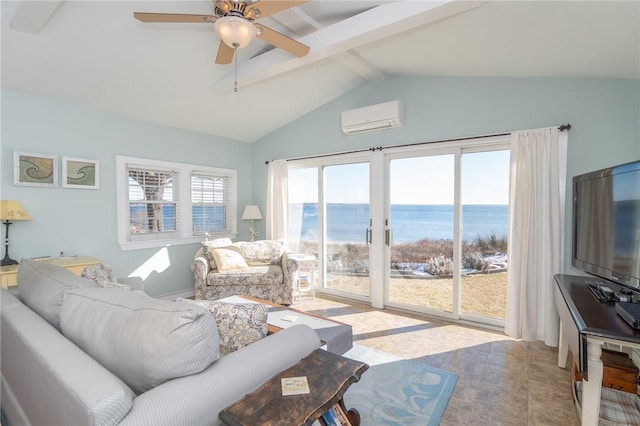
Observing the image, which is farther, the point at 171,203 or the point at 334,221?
the point at 334,221

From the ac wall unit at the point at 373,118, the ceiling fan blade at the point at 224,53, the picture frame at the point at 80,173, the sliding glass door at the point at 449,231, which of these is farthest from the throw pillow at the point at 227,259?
the ceiling fan blade at the point at 224,53

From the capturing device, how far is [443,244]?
3.75 m

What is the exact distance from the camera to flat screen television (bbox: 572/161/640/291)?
5.99 ft

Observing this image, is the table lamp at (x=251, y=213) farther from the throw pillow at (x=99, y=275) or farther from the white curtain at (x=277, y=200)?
the throw pillow at (x=99, y=275)

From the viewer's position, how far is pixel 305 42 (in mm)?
2846

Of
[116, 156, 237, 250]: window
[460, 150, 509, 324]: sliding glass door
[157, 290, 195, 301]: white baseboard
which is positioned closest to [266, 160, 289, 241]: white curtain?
[116, 156, 237, 250]: window

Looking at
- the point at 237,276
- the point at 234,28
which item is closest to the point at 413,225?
the point at 237,276

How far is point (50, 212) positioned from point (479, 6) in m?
Result: 4.43

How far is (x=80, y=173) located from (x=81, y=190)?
0.20 m

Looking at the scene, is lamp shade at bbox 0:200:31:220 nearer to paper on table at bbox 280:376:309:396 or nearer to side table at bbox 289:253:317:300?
side table at bbox 289:253:317:300

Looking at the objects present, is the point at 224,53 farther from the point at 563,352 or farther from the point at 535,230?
the point at 563,352

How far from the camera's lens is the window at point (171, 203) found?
13.0ft

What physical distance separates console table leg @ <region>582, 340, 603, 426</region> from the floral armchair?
3.01 metres

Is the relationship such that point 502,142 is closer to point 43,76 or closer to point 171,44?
point 171,44
